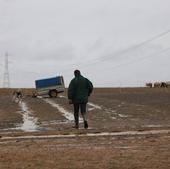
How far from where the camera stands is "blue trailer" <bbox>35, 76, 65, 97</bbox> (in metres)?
75.4

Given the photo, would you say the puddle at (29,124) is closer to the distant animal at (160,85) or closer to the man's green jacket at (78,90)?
the man's green jacket at (78,90)

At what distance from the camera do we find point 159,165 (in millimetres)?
10961

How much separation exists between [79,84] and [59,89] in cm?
5327

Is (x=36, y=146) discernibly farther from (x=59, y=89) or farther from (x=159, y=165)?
(x=59, y=89)

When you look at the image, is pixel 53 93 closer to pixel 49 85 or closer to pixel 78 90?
pixel 49 85

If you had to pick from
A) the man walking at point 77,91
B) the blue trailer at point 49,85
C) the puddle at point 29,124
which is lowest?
the puddle at point 29,124

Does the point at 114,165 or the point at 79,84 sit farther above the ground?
the point at 79,84

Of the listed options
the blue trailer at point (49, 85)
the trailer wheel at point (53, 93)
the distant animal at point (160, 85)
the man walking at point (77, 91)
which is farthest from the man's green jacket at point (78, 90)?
the distant animal at point (160, 85)

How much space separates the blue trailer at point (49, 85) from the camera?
75.4m

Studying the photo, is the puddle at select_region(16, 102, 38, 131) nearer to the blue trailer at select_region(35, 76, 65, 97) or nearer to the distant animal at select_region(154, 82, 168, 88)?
the blue trailer at select_region(35, 76, 65, 97)

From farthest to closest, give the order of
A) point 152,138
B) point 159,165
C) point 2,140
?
point 2,140 → point 152,138 → point 159,165

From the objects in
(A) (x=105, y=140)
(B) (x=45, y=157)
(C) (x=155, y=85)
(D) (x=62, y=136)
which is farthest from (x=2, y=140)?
(C) (x=155, y=85)

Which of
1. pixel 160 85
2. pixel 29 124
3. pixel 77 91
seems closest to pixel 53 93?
pixel 29 124

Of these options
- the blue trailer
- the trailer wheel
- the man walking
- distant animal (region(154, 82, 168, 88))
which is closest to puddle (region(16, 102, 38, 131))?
the man walking
